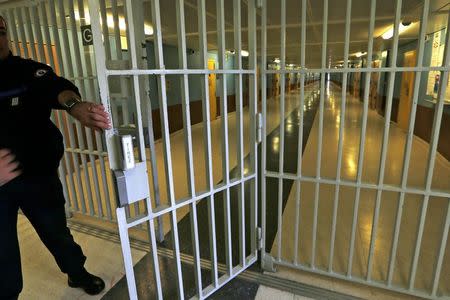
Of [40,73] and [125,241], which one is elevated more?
[40,73]

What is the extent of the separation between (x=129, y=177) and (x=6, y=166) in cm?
57

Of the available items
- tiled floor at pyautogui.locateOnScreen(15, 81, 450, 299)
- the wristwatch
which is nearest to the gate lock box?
the wristwatch

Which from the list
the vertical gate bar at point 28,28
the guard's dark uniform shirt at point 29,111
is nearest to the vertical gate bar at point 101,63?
the guard's dark uniform shirt at point 29,111

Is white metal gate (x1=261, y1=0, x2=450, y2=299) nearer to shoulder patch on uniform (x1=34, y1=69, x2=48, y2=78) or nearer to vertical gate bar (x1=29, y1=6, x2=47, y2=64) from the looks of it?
shoulder patch on uniform (x1=34, y1=69, x2=48, y2=78)

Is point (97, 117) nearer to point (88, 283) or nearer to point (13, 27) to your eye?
point (88, 283)

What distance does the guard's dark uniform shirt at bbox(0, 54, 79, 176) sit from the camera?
156 centimetres

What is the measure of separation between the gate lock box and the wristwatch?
1.55 feet

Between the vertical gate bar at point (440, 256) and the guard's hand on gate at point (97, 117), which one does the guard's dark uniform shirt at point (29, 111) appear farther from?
the vertical gate bar at point (440, 256)

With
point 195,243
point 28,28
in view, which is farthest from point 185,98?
point 28,28

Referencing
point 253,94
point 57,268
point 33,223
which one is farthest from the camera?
point 57,268

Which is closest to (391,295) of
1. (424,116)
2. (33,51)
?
(33,51)

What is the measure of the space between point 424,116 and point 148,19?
5535 mm

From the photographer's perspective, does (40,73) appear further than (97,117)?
Yes

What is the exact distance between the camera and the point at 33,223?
1836mm
